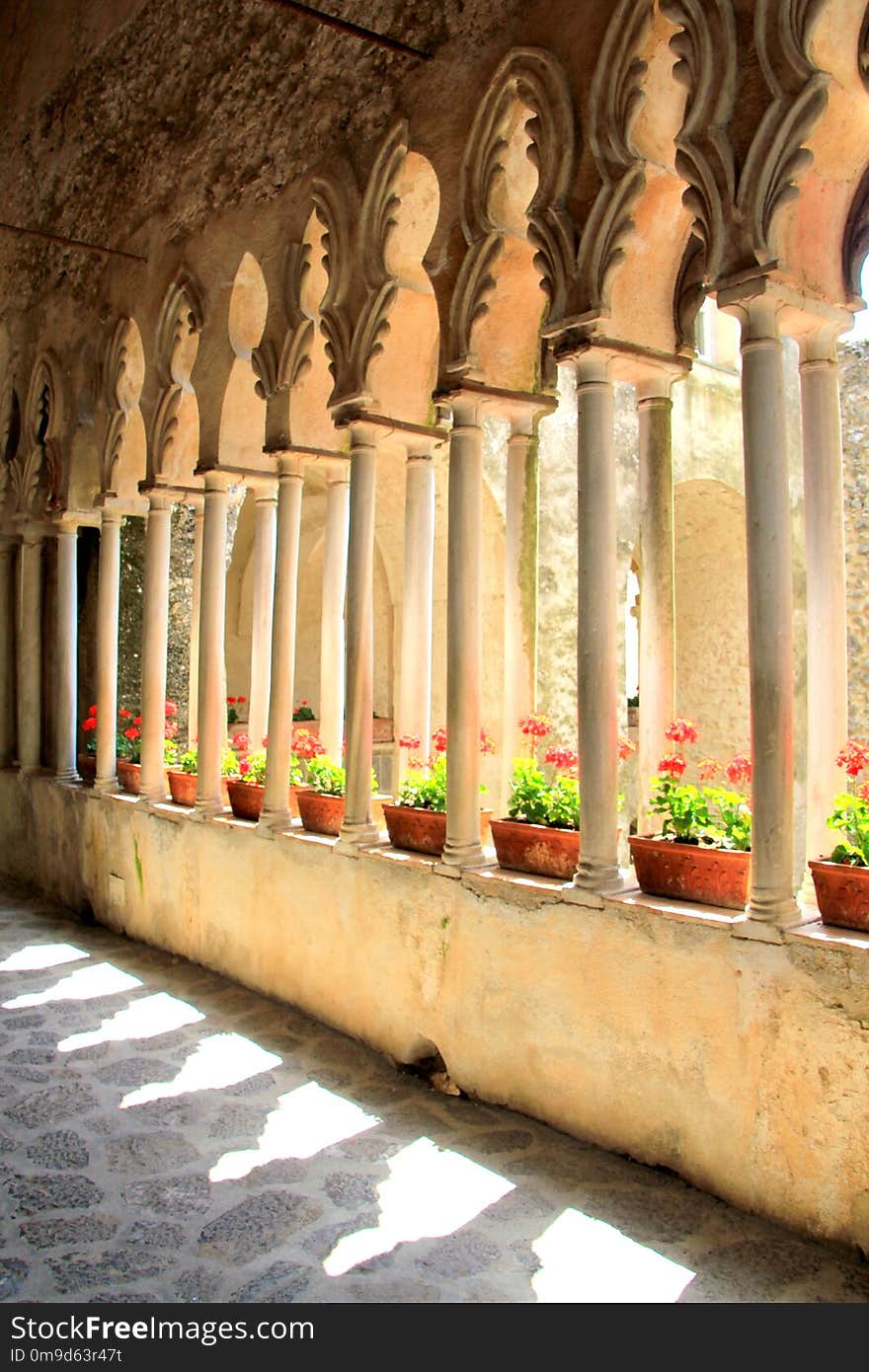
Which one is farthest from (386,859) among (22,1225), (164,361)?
(164,361)

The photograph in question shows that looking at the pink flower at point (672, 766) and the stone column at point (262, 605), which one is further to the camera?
the stone column at point (262, 605)

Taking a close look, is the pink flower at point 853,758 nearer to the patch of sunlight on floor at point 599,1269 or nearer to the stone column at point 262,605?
the patch of sunlight on floor at point 599,1269

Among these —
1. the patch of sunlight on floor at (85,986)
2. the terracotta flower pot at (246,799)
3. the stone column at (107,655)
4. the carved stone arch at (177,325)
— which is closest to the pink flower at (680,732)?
the terracotta flower pot at (246,799)

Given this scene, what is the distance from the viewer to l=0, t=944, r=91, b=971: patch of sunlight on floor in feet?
18.9

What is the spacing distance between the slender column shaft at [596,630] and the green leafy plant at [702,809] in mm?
175

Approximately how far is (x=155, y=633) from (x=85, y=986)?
2.25 meters

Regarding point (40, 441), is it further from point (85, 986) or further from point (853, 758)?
point (853, 758)

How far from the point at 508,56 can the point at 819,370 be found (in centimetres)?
167

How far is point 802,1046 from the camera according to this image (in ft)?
9.64

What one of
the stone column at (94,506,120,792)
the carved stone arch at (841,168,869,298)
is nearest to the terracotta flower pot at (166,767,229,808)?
the stone column at (94,506,120,792)

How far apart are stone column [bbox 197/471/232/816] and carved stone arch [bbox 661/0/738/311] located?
345 cm

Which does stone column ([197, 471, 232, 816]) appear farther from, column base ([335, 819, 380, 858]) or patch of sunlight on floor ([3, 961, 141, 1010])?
column base ([335, 819, 380, 858])

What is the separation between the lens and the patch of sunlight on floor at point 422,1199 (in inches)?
113

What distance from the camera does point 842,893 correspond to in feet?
9.95
